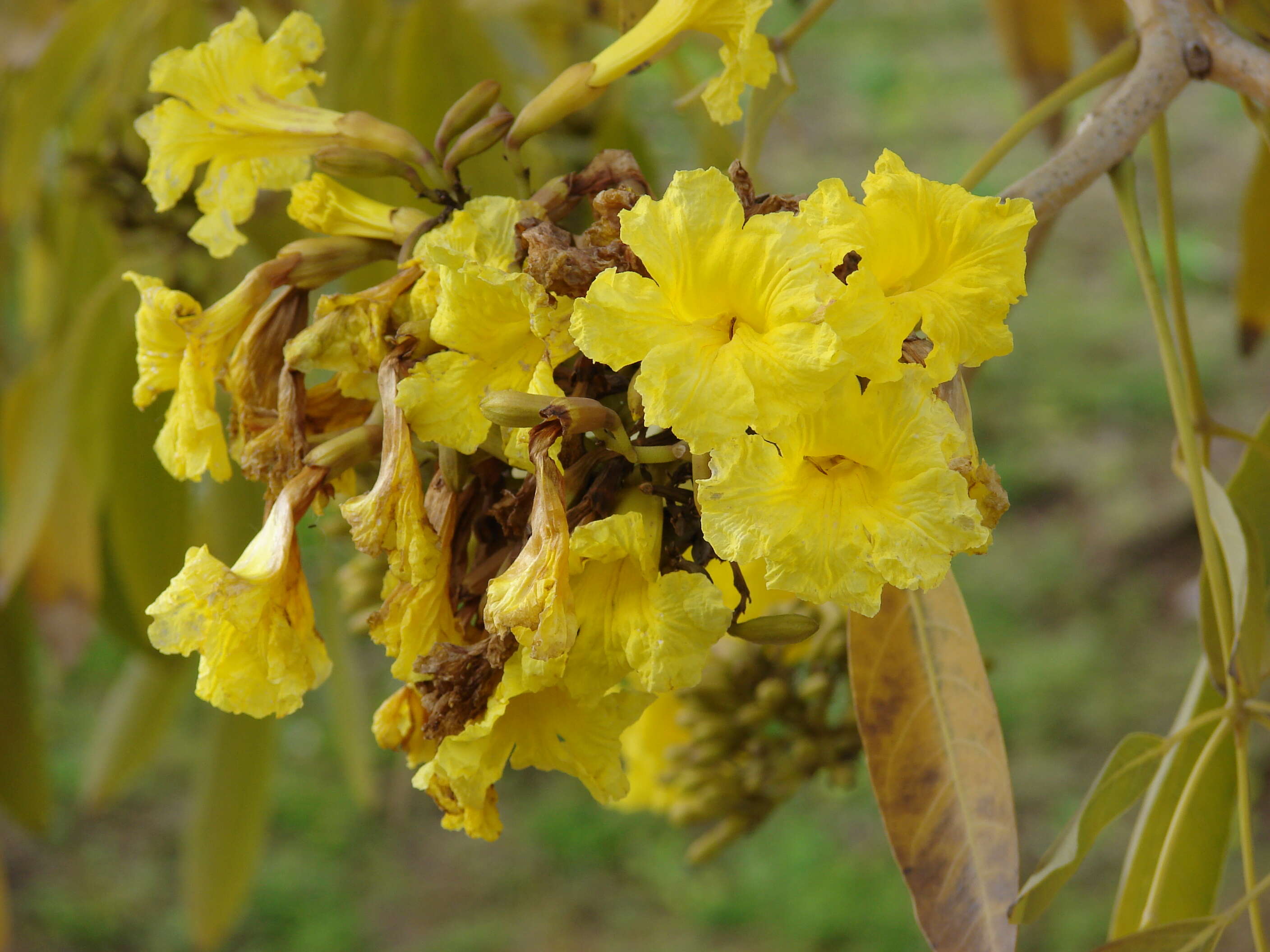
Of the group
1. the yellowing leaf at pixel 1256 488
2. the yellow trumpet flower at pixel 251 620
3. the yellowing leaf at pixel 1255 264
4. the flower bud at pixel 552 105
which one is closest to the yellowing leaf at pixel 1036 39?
the yellowing leaf at pixel 1255 264

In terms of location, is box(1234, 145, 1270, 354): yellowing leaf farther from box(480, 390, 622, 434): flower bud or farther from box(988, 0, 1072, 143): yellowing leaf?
box(480, 390, 622, 434): flower bud

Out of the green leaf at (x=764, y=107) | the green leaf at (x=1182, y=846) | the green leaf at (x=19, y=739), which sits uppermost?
the green leaf at (x=764, y=107)

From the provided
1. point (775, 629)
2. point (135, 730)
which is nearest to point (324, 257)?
point (775, 629)

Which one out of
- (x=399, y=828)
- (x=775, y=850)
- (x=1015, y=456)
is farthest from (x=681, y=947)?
(x=1015, y=456)

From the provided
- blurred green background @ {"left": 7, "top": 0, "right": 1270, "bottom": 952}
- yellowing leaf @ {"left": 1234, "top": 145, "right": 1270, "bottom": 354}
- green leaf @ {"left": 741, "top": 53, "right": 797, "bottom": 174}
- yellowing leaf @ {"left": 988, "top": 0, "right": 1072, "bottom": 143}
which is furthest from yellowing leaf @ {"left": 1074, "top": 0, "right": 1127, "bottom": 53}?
green leaf @ {"left": 741, "top": 53, "right": 797, "bottom": 174}

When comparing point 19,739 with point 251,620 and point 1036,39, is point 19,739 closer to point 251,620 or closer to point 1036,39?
point 251,620

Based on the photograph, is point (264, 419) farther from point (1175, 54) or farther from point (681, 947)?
point (681, 947)

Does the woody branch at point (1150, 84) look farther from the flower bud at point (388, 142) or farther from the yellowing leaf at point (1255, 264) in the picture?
the yellowing leaf at point (1255, 264)
